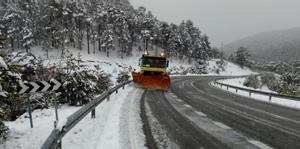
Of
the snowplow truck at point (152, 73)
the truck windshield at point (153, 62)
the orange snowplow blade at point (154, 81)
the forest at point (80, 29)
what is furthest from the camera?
the forest at point (80, 29)

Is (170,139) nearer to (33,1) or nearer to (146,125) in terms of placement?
(146,125)

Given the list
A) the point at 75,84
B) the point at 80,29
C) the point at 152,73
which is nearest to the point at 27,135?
the point at 75,84

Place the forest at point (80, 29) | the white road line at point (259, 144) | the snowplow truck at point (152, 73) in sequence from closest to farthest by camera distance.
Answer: the white road line at point (259, 144) → the snowplow truck at point (152, 73) → the forest at point (80, 29)

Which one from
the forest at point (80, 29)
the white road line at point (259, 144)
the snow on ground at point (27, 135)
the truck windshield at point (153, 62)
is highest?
the forest at point (80, 29)

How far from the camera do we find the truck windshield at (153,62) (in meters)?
25.0

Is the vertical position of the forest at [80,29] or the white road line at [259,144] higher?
the forest at [80,29]

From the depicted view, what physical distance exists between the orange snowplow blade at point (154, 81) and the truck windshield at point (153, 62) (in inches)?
65.0

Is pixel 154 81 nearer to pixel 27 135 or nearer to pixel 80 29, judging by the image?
pixel 27 135

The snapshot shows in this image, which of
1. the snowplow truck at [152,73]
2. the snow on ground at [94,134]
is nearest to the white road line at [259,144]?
the snow on ground at [94,134]

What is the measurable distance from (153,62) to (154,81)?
102 inches

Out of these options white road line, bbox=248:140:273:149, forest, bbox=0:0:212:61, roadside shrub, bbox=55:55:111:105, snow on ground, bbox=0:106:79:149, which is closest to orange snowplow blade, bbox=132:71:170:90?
roadside shrub, bbox=55:55:111:105

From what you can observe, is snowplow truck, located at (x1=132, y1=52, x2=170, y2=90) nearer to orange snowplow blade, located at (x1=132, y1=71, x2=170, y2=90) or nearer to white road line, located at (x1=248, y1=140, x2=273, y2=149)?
orange snowplow blade, located at (x1=132, y1=71, x2=170, y2=90)

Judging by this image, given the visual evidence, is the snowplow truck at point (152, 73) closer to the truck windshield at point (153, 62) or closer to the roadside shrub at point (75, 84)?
the truck windshield at point (153, 62)

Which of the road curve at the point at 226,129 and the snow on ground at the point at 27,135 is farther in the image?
the snow on ground at the point at 27,135
